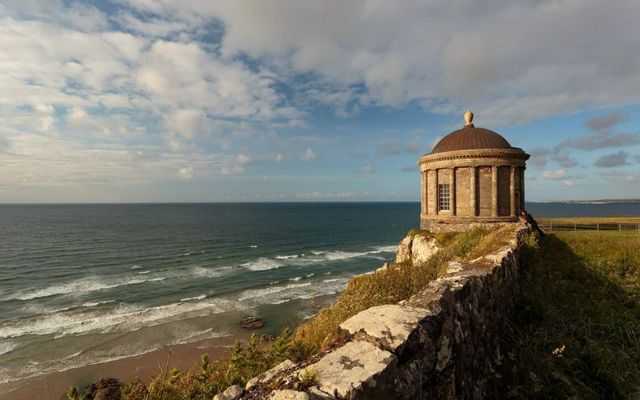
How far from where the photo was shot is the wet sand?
17.5 meters

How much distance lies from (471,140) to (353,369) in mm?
24018

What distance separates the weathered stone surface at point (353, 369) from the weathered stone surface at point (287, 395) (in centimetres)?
22

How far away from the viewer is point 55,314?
26.6 m

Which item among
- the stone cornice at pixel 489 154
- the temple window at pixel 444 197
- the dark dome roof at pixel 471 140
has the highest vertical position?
the dark dome roof at pixel 471 140

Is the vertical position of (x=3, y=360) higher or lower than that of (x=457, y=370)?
lower

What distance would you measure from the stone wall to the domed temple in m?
18.7

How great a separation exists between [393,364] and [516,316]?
6343 mm

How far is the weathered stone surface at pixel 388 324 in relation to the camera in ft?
11.4

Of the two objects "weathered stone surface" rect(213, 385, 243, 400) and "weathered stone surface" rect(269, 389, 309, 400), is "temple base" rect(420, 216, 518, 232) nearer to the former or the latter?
"weathered stone surface" rect(213, 385, 243, 400)

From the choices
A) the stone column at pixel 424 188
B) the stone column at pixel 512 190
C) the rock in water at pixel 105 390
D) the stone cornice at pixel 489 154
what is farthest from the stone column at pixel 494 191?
the rock in water at pixel 105 390

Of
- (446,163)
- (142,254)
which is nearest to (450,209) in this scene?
(446,163)

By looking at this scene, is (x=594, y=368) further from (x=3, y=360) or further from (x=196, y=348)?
(x=3, y=360)

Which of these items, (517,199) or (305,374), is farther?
(517,199)

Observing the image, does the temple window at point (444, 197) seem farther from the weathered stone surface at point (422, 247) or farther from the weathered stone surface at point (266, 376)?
the weathered stone surface at point (266, 376)
